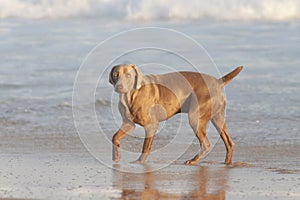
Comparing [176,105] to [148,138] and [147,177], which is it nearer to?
[148,138]

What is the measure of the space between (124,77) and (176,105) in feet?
2.19

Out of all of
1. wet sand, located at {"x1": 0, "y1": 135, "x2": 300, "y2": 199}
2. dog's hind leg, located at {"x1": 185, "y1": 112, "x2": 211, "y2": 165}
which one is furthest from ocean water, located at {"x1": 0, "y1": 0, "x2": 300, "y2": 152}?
dog's hind leg, located at {"x1": 185, "y1": 112, "x2": 211, "y2": 165}

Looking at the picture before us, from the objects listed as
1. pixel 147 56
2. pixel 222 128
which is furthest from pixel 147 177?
pixel 147 56

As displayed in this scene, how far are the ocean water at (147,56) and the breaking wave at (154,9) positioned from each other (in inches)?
1.0

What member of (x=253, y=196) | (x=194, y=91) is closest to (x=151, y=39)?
(x=194, y=91)

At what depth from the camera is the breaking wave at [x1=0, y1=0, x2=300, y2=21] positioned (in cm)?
1803

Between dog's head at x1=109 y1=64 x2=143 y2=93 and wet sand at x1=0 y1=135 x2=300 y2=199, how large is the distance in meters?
0.68

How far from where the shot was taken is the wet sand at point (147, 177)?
17.4 ft

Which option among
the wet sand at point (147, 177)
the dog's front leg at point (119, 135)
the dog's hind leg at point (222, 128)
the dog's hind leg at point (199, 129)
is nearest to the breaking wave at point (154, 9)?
the wet sand at point (147, 177)

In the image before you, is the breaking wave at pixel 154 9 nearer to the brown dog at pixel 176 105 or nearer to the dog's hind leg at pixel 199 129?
the brown dog at pixel 176 105

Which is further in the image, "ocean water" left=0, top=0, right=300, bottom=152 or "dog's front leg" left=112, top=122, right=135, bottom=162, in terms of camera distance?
"ocean water" left=0, top=0, right=300, bottom=152

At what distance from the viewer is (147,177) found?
5.94 m

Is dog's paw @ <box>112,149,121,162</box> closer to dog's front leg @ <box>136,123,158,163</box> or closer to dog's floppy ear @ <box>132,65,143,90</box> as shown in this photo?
dog's front leg @ <box>136,123,158,163</box>

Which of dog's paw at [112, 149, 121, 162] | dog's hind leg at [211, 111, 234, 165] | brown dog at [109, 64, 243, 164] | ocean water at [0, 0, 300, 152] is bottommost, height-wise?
ocean water at [0, 0, 300, 152]
